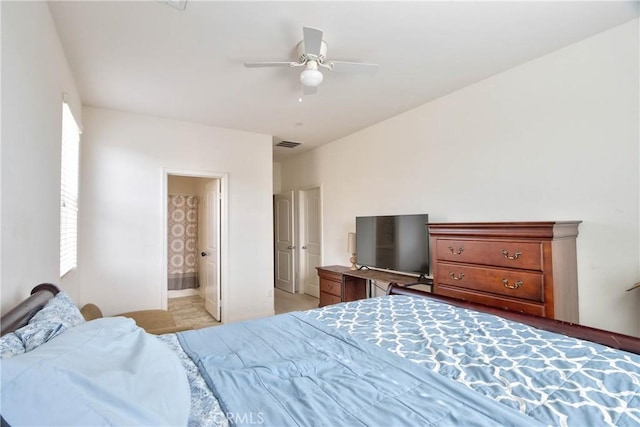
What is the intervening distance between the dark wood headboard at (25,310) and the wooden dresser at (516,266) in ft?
8.69

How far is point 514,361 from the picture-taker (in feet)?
3.89

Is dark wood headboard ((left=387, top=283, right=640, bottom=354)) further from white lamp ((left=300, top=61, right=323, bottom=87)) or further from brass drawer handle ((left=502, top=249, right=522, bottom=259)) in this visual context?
white lamp ((left=300, top=61, right=323, bottom=87))

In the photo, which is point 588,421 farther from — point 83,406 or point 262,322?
point 262,322

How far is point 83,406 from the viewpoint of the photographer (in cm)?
63

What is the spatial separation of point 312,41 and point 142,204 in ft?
9.40

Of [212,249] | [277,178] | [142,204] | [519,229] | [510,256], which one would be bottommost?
[212,249]

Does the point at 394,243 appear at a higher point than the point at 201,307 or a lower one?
higher

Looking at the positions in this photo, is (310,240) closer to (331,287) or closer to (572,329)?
(331,287)

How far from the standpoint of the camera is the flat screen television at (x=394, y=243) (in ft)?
10.9

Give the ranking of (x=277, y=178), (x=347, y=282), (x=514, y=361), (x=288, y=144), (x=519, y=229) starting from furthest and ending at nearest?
(x=277, y=178)
(x=288, y=144)
(x=347, y=282)
(x=519, y=229)
(x=514, y=361)

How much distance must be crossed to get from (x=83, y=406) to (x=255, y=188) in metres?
3.95

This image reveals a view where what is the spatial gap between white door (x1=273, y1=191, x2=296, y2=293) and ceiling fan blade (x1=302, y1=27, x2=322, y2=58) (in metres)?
3.86

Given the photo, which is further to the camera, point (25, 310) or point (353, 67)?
point (353, 67)

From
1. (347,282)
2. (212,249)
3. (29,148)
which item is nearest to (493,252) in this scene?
(347,282)
